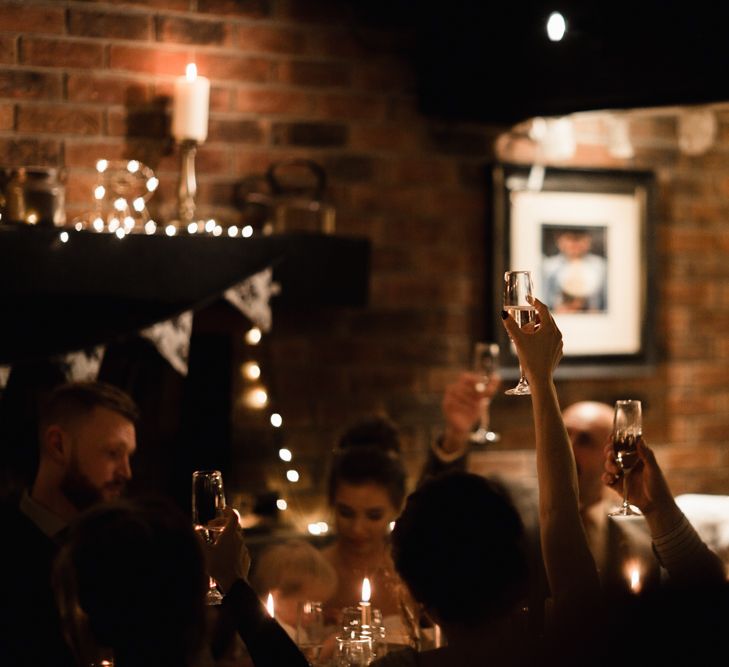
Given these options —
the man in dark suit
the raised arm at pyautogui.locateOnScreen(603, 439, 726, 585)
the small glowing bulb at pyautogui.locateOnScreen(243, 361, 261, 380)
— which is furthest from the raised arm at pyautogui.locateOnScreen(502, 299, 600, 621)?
the small glowing bulb at pyautogui.locateOnScreen(243, 361, 261, 380)

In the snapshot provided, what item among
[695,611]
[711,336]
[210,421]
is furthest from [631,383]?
[695,611]

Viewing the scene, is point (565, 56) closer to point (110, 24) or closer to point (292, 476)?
point (110, 24)

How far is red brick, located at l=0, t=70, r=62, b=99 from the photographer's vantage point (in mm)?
3232

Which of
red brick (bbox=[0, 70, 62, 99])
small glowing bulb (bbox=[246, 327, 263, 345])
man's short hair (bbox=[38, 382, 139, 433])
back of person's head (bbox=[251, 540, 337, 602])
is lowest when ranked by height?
back of person's head (bbox=[251, 540, 337, 602])

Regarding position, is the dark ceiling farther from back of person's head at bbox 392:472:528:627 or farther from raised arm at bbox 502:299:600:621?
back of person's head at bbox 392:472:528:627

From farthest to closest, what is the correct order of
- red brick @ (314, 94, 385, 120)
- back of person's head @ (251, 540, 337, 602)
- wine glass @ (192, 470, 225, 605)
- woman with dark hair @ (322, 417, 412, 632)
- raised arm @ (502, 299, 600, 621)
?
red brick @ (314, 94, 385, 120) < woman with dark hair @ (322, 417, 412, 632) < back of person's head @ (251, 540, 337, 602) < wine glass @ (192, 470, 225, 605) < raised arm @ (502, 299, 600, 621)

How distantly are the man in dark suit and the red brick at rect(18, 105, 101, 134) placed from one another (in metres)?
0.80

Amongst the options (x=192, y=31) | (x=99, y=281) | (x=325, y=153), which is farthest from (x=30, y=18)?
(x=325, y=153)

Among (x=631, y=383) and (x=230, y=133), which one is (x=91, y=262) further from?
(x=631, y=383)

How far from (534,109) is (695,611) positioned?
267 cm

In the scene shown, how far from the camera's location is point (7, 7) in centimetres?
322

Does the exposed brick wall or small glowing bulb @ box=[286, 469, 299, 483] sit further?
small glowing bulb @ box=[286, 469, 299, 483]

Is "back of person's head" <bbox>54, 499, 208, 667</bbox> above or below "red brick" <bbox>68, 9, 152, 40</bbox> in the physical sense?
below

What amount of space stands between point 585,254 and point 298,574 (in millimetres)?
1696
